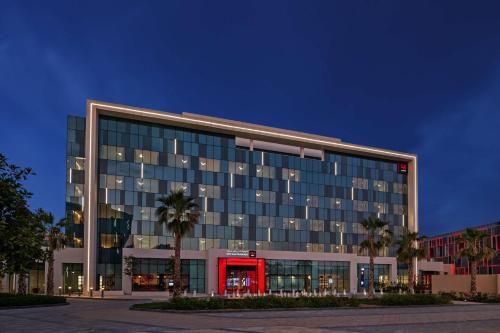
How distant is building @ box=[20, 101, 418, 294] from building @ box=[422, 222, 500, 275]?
19478mm

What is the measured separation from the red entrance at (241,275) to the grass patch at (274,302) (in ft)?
114

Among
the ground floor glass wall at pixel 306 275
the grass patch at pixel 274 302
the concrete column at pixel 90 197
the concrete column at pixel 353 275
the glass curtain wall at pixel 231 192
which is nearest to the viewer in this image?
the grass patch at pixel 274 302

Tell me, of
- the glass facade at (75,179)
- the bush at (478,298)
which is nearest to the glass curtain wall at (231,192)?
the glass facade at (75,179)

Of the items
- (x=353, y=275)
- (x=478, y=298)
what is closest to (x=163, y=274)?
(x=353, y=275)

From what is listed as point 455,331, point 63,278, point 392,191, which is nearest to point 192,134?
point 63,278

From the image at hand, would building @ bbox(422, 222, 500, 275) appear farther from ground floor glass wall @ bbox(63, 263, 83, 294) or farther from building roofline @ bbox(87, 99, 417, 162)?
ground floor glass wall @ bbox(63, 263, 83, 294)

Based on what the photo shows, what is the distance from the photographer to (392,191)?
114188 mm

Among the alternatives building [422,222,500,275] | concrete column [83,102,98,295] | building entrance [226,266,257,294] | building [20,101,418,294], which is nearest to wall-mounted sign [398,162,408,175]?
building [20,101,418,294]

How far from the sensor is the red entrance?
87688mm

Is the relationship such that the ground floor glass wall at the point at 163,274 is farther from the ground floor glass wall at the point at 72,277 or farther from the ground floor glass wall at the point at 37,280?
the ground floor glass wall at the point at 37,280

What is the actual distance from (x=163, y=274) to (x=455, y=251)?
92802 millimetres

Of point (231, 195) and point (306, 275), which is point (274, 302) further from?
point (306, 275)

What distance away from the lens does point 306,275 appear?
97.4 m

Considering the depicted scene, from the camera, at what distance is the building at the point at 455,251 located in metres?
130
